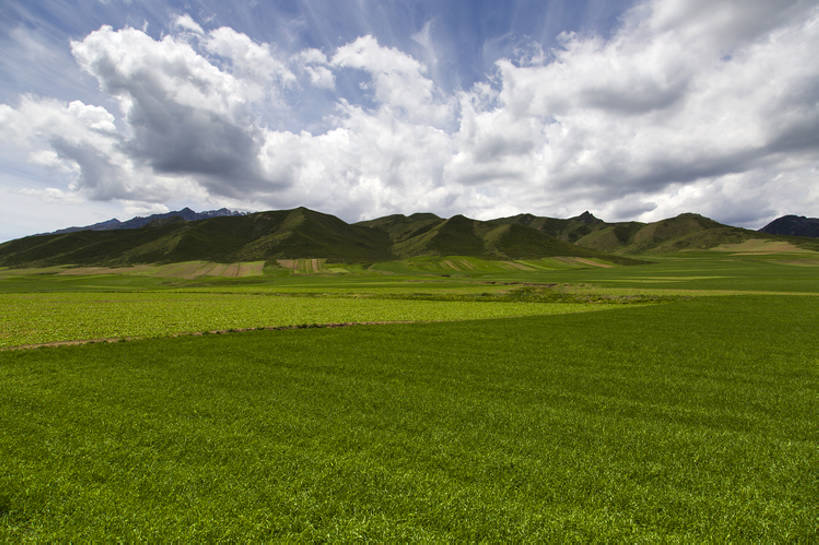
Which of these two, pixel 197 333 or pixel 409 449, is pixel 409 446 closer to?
pixel 409 449

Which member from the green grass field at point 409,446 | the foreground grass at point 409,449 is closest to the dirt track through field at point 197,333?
the green grass field at point 409,446

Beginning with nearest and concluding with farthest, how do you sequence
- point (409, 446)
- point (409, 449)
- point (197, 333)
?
point (409, 449) < point (409, 446) < point (197, 333)

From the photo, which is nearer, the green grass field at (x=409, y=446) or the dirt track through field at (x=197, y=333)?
the green grass field at (x=409, y=446)

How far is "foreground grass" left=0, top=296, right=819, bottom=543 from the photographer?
23.2 feet

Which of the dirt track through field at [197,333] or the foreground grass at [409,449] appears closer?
the foreground grass at [409,449]

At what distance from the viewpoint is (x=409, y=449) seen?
32.3ft

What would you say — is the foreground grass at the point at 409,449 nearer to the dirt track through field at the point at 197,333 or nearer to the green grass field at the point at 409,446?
the green grass field at the point at 409,446

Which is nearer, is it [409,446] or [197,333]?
[409,446]

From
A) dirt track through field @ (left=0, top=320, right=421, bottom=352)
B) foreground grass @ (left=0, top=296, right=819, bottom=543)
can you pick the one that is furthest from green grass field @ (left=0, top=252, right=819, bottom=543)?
dirt track through field @ (left=0, top=320, right=421, bottom=352)

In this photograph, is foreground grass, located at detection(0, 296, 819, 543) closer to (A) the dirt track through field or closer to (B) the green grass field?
(B) the green grass field

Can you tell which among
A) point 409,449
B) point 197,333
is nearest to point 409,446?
point 409,449

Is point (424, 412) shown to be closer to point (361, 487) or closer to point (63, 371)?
point (361, 487)

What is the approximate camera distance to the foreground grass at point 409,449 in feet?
23.2

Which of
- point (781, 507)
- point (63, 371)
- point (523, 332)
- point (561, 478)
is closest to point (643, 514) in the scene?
point (561, 478)
